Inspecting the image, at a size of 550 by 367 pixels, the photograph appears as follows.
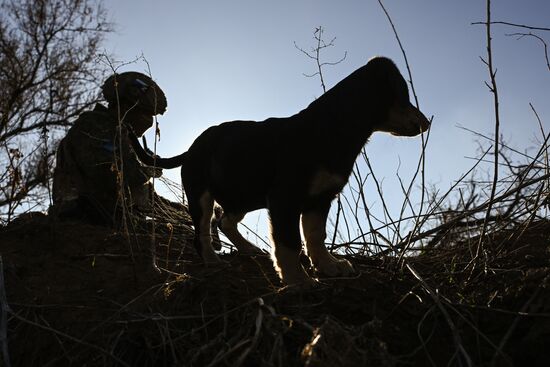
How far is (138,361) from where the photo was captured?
247 centimetres

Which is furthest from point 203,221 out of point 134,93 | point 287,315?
point 134,93

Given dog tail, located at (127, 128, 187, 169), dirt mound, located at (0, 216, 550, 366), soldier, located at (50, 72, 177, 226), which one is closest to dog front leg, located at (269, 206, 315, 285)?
dirt mound, located at (0, 216, 550, 366)

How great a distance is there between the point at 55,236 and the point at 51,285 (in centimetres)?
87

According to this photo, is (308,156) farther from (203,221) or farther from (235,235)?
(235,235)

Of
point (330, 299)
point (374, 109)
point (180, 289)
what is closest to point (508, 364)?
point (330, 299)

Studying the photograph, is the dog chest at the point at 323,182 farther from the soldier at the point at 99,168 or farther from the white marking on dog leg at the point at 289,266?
the soldier at the point at 99,168

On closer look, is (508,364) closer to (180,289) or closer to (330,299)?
(330,299)

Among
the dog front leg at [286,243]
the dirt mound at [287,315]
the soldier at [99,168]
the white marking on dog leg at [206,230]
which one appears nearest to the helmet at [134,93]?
the soldier at [99,168]

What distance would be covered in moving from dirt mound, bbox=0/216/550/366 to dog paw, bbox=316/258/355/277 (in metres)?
0.17

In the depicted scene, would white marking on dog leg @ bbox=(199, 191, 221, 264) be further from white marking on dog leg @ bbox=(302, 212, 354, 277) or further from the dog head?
the dog head

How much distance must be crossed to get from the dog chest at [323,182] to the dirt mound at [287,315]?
0.54 meters

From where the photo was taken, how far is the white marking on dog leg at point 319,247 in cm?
356

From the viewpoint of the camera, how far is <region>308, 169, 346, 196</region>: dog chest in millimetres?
3344

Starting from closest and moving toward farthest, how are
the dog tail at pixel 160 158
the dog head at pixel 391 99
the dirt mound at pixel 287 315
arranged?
the dirt mound at pixel 287 315, the dog head at pixel 391 99, the dog tail at pixel 160 158
